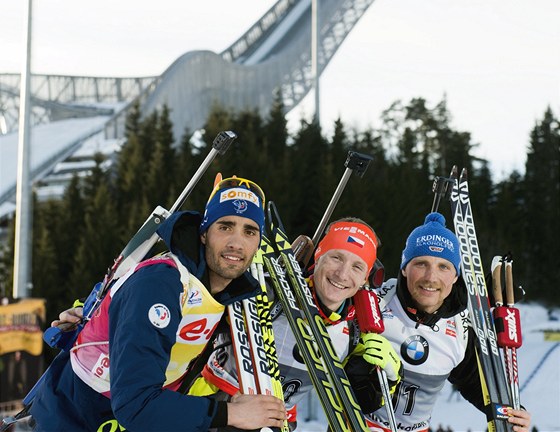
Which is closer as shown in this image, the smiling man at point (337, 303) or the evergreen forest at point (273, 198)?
the smiling man at point (337, 303)

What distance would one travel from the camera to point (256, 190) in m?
3.44

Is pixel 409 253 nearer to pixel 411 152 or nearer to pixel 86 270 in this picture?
pixel 86 270

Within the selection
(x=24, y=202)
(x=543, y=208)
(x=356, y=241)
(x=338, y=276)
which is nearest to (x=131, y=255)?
(x=338, y=276)

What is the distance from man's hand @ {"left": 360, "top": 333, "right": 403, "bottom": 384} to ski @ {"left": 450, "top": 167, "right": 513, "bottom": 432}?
66 centimetres

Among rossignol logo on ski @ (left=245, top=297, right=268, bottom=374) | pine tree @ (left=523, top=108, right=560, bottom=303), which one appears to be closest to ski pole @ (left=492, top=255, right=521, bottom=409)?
rossignol logo on ski @ (left=245, top=297, right=268, bottom=374)

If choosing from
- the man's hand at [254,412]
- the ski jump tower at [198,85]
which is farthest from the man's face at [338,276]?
the ski jump tower at [198,85]

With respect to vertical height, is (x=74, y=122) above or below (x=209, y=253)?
above

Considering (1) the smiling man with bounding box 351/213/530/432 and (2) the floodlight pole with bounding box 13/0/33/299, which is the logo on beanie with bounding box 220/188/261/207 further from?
(2) the floodlight pole with bounding box 13/0/33/299

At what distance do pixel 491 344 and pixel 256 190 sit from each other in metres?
1.93

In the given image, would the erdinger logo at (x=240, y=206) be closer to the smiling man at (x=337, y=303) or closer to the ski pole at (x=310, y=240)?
the smiling man at (x=337, y=303)

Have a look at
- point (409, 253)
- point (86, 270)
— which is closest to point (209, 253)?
point (409, 253)

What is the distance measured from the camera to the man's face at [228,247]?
10.4 feet

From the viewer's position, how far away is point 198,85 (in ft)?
95.7

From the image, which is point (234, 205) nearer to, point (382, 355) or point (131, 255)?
point (131, 255)
